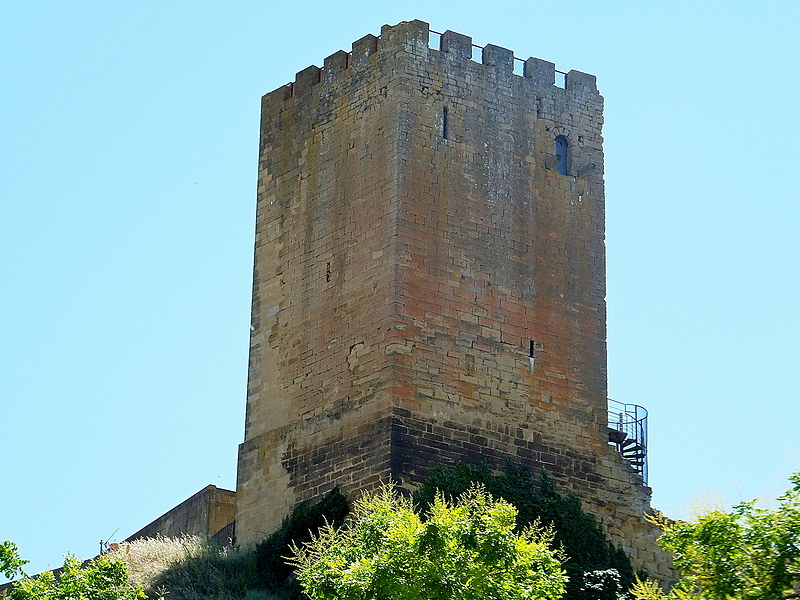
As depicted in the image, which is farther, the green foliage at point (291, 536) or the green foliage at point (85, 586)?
the green foliage at point (291, 536)

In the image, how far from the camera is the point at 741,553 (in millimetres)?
22781

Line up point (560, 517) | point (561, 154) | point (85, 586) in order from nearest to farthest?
point (85, 586), point (560, 517), point (561, 154)

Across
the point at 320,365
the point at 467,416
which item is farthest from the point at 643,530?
the point at 320,365

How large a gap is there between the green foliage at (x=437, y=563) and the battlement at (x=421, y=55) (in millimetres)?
9682

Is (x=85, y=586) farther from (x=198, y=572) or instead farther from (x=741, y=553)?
(x=741, y=553)

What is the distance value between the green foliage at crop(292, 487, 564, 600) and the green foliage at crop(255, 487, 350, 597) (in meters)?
5.03

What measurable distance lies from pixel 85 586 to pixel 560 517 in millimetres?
7768

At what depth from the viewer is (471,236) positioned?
31734 mm

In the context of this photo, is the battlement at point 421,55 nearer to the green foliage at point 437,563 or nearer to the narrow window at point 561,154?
the narrow window at point 561,154

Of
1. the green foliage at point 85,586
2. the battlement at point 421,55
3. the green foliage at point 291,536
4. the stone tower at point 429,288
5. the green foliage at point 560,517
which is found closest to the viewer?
the green foliage at point 85,586

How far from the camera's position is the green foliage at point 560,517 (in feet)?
96.4

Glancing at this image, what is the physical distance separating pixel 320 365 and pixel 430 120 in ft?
12.9

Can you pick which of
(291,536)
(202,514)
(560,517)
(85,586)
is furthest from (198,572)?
(85,586)

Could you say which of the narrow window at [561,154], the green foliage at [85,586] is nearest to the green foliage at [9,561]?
the green foliage at [85,586]
